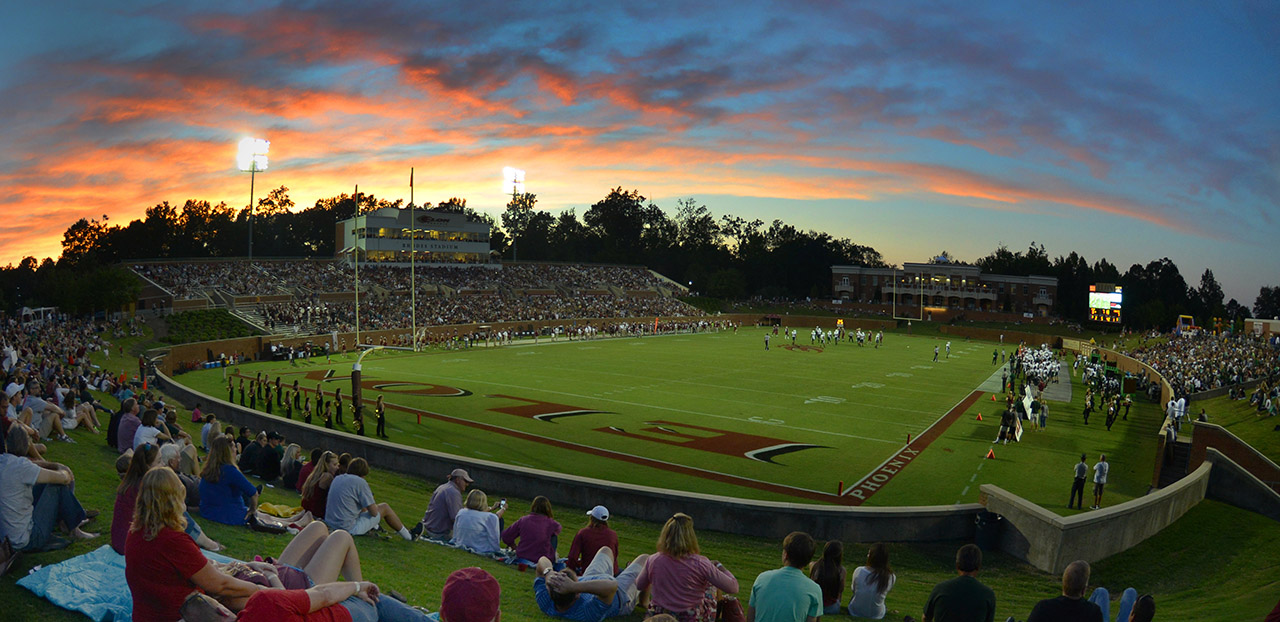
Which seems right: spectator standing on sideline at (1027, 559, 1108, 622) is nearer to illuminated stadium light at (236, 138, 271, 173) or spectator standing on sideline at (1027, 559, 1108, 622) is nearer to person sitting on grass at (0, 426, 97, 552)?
person sitting on grass at (0, 426, 97, 552)

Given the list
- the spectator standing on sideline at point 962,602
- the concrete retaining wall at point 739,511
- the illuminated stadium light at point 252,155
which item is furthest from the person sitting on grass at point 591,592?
the illuminated stadium light at point 252,155

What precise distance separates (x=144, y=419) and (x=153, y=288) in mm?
50464

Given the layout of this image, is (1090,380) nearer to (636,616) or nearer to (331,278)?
(636,616)

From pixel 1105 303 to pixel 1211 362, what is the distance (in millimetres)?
21225

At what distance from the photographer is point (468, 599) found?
4555 millimetres

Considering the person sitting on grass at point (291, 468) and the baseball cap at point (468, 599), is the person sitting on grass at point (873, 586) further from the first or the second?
the person sitting on grass at point (291, 468)

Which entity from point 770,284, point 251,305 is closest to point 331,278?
point 251,305

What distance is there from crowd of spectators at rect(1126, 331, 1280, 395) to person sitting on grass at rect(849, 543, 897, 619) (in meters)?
31.5

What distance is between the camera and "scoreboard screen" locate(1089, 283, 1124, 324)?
55094mm

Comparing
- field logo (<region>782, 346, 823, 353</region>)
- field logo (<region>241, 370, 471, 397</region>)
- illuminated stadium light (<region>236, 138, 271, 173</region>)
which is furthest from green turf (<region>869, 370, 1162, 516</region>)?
illuminated stadium light (<region>236, 138, 271, 173</region>)

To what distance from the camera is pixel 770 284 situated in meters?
124

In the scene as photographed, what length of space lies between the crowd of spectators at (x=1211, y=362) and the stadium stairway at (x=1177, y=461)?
524 inches

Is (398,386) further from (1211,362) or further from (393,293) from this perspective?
(1211,362)

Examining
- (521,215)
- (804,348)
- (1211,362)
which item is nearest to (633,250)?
(521,215)
